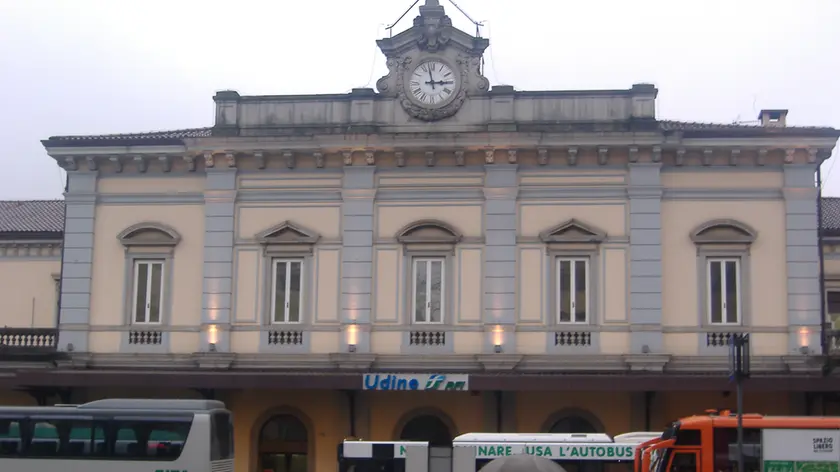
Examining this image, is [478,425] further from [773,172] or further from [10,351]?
[10,351]

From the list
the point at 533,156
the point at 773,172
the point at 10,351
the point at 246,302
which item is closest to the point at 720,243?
the point at 773,172

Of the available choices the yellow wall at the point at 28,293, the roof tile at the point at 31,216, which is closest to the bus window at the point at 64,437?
the yellow wall at the point at 28,293

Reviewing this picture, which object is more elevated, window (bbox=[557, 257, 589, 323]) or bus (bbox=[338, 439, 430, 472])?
window (bbox=[557, 257, 589, 323])

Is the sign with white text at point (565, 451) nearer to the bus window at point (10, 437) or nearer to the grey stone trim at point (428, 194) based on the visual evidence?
the grey stone trim at point (428, 194)

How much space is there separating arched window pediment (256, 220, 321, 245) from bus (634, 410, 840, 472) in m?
12.7

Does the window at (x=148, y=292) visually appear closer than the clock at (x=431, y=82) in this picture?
No

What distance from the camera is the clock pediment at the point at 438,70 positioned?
3203 centimetres

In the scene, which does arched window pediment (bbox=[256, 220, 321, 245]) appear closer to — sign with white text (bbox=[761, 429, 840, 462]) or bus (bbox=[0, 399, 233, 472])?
bus (bbox=[0, 399, 233, 472])

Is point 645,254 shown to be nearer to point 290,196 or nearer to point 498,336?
point 498,336

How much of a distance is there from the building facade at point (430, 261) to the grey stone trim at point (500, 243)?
53mm

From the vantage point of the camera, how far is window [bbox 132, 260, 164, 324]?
3253 cm

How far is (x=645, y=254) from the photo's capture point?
3094 centimetres

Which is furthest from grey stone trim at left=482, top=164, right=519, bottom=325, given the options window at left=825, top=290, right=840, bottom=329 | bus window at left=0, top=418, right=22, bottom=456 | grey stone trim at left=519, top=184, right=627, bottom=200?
bus window at left=0, top=418, right=22, bottom=456

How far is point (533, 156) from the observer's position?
104ft
